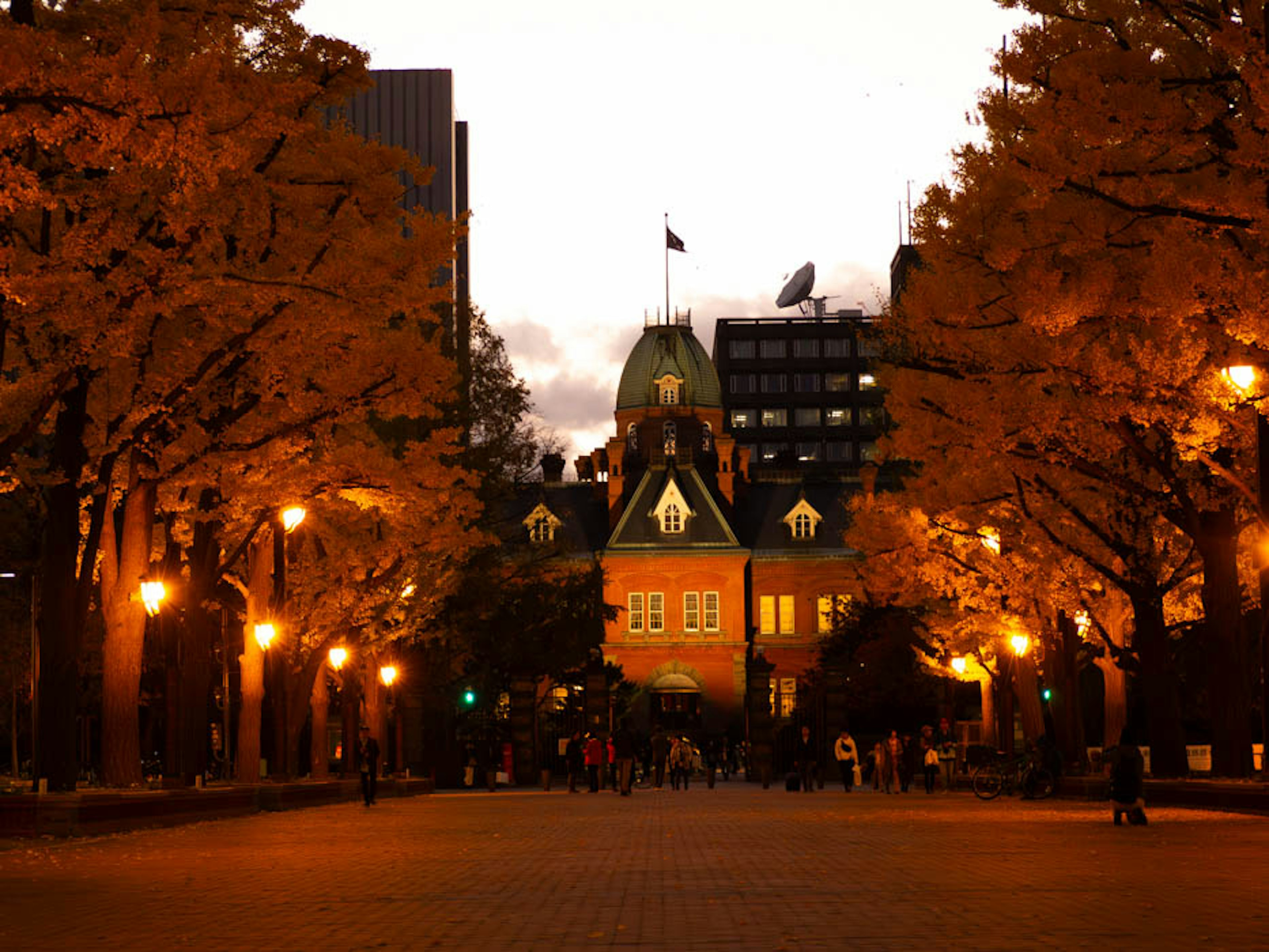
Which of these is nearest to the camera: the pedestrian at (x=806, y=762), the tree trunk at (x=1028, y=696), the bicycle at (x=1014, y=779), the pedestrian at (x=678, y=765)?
the bicycle at (x=1014, y=779)

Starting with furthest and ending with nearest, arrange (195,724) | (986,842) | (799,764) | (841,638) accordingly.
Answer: (841,638), (799,764), (195,724), (986,842)

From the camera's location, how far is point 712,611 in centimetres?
9750

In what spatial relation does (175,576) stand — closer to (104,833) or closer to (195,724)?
(195,724)

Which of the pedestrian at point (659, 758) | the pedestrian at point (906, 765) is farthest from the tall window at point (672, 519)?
the pedestrian at point (906, 765)

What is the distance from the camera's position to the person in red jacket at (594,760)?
46.8 meters

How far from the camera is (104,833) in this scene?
22.1 meters

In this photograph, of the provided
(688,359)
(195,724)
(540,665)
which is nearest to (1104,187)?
(195,724)

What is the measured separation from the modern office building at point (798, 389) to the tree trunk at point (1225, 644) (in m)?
126

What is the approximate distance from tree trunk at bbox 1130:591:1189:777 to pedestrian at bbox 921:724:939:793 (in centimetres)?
1312

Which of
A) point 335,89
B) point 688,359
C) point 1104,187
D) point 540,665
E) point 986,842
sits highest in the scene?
point 688,359

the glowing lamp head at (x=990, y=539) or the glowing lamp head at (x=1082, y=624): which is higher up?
the glowing lamp head at (x=990, y=539)

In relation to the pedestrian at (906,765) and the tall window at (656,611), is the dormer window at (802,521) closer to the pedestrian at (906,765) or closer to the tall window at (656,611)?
the tall window at (656,611)

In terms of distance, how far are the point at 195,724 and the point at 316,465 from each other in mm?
5280

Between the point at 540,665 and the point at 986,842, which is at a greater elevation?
the point at 540,665
